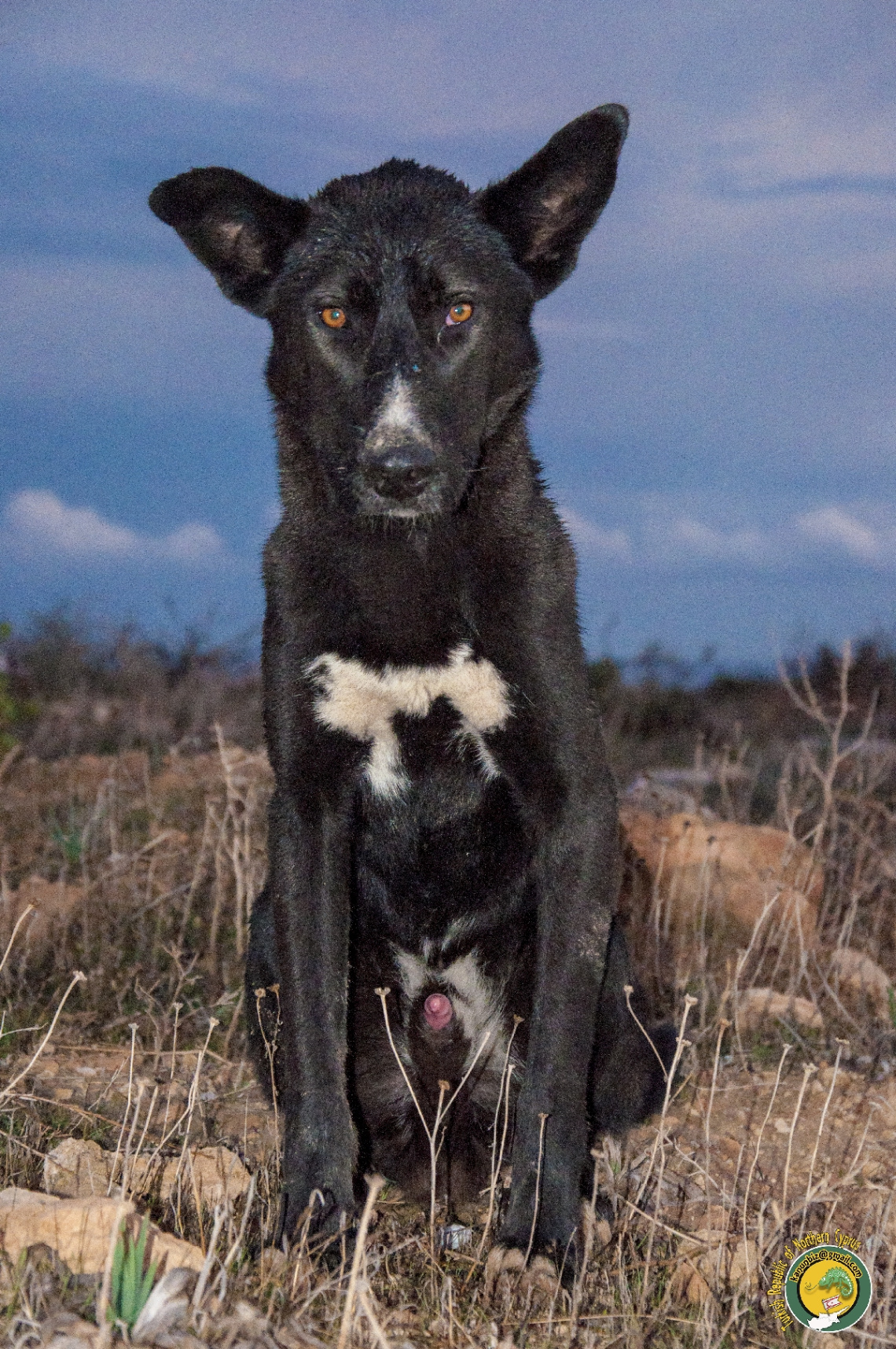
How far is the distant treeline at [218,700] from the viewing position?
970 centimetres

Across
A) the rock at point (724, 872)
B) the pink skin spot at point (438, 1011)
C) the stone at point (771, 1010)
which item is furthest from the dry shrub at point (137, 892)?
the stone at point (771, 1010)

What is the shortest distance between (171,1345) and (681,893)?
3.82 metres

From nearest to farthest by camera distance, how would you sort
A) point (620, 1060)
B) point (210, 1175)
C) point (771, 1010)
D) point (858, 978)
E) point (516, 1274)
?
point (516, 1274) < point (210, 1175) < point (620, 1060) < point (771, 1010) < point (858, 978)

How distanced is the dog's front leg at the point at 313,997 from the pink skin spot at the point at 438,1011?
297mm

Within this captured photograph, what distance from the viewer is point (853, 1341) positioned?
2.88 meters

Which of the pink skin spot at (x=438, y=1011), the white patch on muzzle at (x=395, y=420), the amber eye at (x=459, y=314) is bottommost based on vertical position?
the pink skin spot at (x=438, y=1011)

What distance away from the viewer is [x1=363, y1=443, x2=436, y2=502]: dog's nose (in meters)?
2.97

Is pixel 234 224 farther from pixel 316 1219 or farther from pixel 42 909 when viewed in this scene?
pixel 42 909

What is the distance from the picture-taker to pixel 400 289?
3135mm

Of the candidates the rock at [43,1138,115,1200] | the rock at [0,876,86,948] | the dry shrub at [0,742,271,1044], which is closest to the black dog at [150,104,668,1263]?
the rock at [43,1138,115,1200]

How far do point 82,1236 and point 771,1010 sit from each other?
2.98 meters

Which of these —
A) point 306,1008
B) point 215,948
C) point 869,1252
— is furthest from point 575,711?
point 215,948

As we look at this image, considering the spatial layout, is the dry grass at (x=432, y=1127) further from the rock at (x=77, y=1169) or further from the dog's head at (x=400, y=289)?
the dog's head at (x=400, y=289)

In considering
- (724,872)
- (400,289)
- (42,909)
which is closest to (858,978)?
(724,872)
